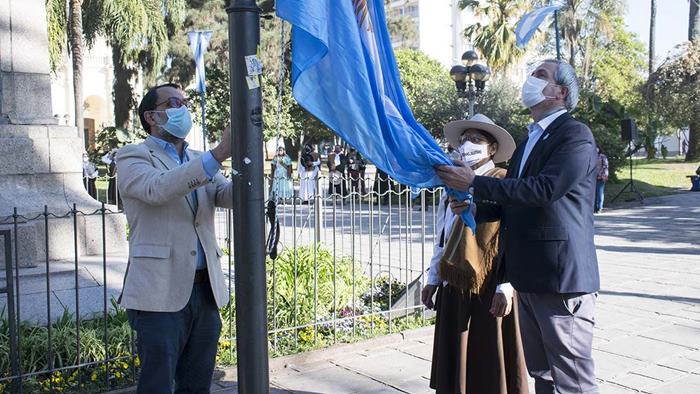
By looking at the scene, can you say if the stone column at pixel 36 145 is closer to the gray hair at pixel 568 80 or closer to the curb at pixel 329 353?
the curb at pixel 329 353

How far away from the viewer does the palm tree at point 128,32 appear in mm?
22234

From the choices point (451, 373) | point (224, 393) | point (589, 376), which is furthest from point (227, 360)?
point (589, 376)

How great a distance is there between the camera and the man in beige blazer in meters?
3.06

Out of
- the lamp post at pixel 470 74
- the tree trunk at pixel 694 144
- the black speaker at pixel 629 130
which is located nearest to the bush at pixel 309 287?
the lamp post at pixel 470 74

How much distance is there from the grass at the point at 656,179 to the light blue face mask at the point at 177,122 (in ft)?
65.4

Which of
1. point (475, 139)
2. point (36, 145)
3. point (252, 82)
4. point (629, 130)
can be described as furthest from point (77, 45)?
point (252, 82)

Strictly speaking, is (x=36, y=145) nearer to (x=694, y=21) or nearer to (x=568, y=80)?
(x=568, y=80)

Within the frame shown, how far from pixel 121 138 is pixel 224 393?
2052 centimetres

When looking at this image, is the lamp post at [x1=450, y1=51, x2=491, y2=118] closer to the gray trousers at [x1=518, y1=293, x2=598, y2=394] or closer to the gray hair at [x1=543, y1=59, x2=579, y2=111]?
the gray hair at [x1=543, y1=59, x2=579, y2=111]

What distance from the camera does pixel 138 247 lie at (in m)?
3.15

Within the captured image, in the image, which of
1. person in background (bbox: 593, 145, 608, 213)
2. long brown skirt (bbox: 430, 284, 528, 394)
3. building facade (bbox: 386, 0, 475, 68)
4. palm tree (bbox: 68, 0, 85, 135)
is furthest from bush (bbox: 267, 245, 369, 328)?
building facade (bbox: 386, 0, 475, 68)

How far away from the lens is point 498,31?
1433 inches

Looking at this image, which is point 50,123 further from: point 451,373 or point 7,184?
point 451,373

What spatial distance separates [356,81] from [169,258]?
46.5 inches
